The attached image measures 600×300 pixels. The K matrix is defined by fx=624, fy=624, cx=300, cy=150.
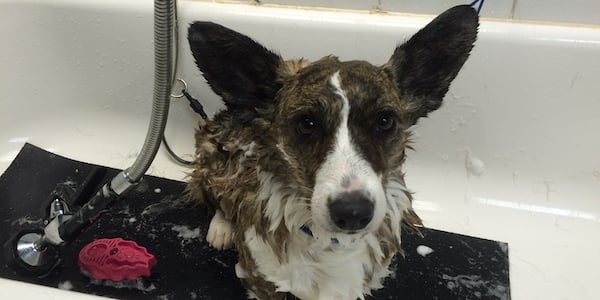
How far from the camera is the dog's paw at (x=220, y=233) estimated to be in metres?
1.56

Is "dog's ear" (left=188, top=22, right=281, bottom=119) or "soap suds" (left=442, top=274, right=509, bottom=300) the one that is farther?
"soap suds" (left=442, top=274, right=509, bottom=300)

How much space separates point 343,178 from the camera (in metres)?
1.01

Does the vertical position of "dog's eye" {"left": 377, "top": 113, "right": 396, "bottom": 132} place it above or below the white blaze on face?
above

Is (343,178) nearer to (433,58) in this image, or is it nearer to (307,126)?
(307,126)

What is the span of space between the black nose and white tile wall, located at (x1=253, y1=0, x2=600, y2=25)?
2.92ft

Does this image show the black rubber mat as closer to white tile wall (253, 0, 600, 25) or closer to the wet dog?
the wet dog

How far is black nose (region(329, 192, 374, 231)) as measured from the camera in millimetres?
991

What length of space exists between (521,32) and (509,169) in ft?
1.36

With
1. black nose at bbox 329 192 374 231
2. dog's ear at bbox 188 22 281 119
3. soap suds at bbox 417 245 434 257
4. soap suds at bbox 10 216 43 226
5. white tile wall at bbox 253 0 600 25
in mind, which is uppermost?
dog's ear at bbox 188 22 281 119

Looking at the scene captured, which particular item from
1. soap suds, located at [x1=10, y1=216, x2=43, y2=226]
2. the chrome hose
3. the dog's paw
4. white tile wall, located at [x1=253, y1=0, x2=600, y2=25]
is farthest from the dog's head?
soap suds, located at [x1=10, y1=216, x2=43, y2=226]

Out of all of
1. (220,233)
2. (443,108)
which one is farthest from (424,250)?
(220,233)

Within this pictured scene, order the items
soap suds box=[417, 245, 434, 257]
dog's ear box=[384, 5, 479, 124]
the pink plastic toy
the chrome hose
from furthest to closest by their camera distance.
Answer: soap suds box=[417, 245, 434, 257] → the pink plastic toy → the chrome hose → dog's ear box=[384, 5, 479, 124]

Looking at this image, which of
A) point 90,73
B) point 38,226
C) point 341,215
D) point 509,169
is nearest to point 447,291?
point 509,169

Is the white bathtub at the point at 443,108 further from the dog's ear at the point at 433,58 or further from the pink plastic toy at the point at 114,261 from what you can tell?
the dog's ear at the point at 433,58
